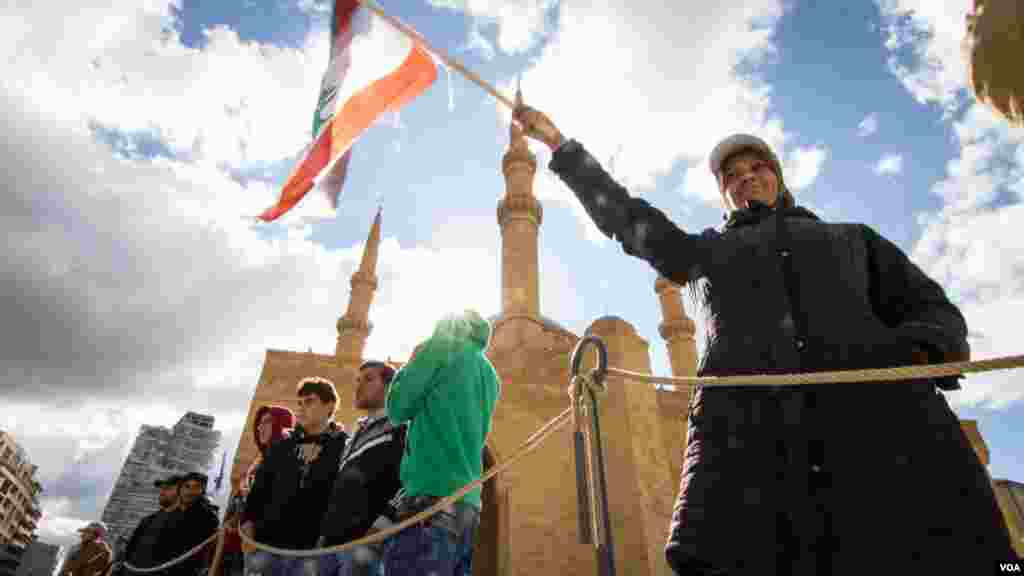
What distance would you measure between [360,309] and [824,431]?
1698cm

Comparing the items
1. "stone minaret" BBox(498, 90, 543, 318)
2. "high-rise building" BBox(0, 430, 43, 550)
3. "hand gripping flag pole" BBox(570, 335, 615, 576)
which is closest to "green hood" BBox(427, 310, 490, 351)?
"hand gripping flag pole" BBox(570, 335, 615, 576)

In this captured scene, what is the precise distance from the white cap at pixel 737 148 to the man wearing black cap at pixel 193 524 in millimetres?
4905

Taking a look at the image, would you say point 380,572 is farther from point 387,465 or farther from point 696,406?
point 696,406

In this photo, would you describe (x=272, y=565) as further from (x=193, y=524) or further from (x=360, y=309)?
(x=360, y=309)

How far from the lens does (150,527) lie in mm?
4559

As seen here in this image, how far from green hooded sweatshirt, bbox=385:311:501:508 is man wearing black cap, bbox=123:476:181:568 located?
3.28 meters

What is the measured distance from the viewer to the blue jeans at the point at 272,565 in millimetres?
2490

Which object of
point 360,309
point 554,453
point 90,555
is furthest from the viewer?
point 360,309

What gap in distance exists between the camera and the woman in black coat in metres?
1.01

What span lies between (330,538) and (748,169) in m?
2.35

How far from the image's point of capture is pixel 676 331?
1739 cm

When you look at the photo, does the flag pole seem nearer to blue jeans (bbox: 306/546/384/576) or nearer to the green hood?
the green hood

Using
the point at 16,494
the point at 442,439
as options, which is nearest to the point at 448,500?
the point at 442,439

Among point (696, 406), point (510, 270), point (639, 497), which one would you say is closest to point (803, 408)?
point (696, 406)
